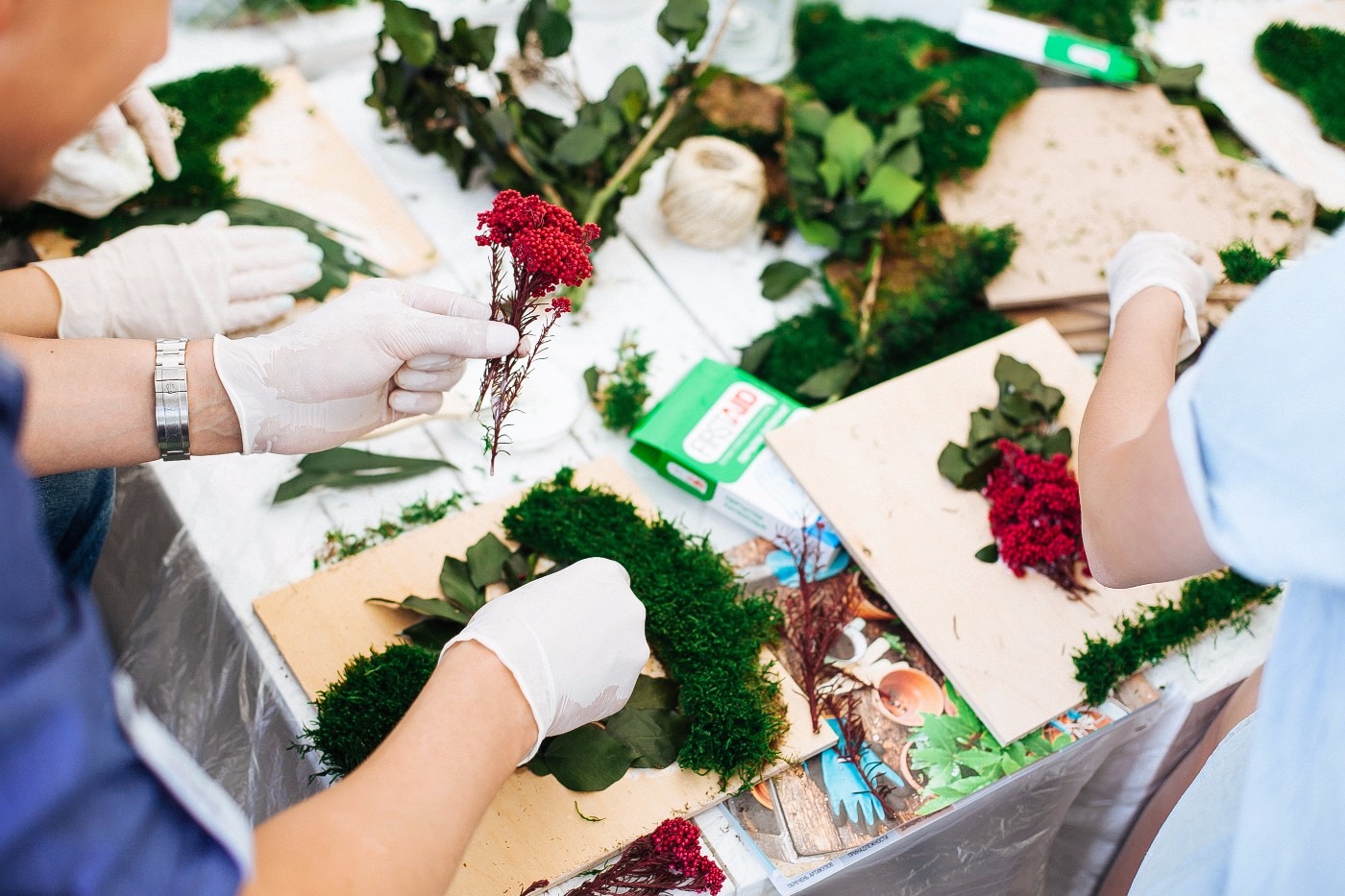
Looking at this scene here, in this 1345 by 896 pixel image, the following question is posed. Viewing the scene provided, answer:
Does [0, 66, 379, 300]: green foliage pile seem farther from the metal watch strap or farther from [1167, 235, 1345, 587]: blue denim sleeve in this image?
[1167, 235, 1345, 587]: blue denim sleeve

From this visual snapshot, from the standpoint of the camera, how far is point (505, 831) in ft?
3.70

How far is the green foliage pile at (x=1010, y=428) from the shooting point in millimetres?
1445

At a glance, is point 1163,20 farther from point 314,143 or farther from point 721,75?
point 314,143

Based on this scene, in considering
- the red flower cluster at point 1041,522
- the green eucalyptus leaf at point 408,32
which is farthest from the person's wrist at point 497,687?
the green eucalyptus leaf at point 408,32

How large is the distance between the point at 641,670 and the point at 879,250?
898 millimetres

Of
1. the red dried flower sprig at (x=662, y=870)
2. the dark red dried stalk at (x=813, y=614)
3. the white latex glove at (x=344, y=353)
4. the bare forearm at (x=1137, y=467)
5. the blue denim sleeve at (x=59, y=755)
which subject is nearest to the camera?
the blue denim sleeve at (x=59, y=755)

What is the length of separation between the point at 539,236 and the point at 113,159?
95cm

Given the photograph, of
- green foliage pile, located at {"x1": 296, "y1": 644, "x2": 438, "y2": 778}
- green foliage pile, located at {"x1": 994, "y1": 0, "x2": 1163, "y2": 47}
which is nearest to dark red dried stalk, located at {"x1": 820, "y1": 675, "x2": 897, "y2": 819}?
green foliage pile, located at {"x1": 296, "y1": 644, "x2": 438, "y2": 778}

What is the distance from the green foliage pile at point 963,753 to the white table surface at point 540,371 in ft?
0.81

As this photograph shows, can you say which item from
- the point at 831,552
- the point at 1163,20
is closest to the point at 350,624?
the point at 831,552

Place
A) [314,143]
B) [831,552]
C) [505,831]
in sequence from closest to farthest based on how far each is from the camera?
[505,831] < [831,552] < [314,143]

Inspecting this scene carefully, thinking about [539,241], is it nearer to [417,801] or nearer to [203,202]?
[417,801]

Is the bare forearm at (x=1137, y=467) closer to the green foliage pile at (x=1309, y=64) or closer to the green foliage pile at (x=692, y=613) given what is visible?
the green foliage pile at (x=692, y=613)

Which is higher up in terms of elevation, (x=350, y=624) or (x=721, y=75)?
(x=721, y=75)
